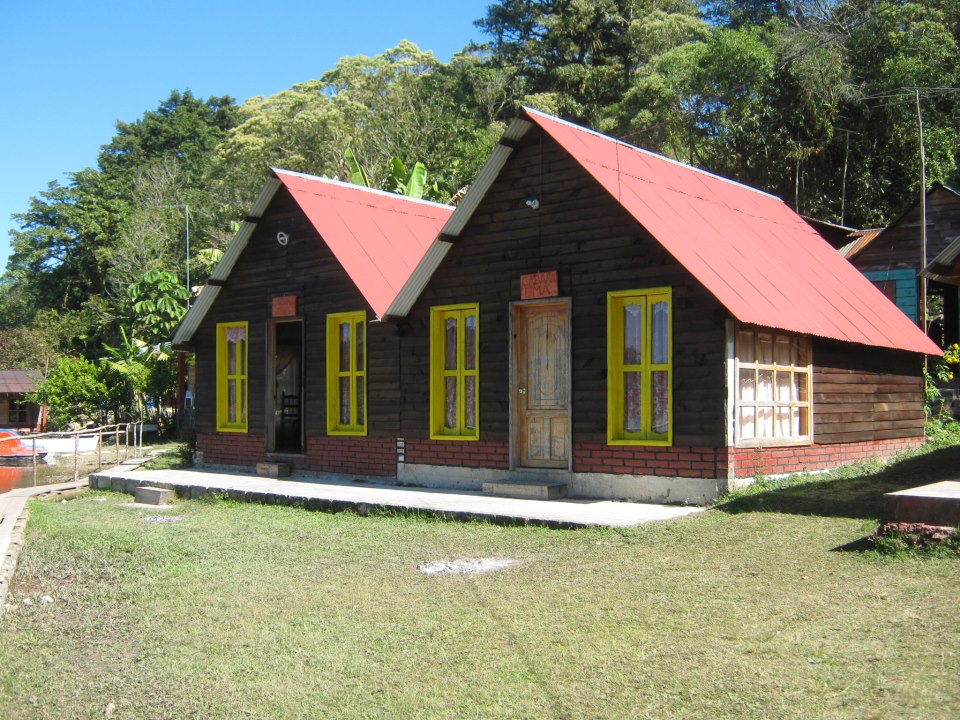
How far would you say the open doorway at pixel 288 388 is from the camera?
2003 cm

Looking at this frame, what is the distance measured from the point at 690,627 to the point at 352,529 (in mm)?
5948

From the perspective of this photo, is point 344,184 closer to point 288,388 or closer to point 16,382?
point 288,388

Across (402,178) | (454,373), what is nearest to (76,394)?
(402,178)

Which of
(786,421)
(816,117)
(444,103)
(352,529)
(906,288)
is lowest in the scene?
(352,529)

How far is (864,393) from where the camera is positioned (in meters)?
15.6

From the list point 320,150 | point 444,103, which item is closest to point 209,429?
point 320,150

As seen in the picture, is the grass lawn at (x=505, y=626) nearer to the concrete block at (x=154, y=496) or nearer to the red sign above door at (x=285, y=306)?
the concrete block at (x=154, y=496)

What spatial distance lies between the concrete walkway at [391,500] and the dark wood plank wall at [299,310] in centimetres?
125

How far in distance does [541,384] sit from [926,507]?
21.2 feet

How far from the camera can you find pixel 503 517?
11.9 m

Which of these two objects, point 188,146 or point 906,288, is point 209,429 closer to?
point 906,288

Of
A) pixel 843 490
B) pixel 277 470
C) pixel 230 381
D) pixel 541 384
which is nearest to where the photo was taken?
pixel 843 490

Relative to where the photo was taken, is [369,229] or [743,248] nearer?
[743,248]

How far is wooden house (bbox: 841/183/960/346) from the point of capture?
81.1 feet
